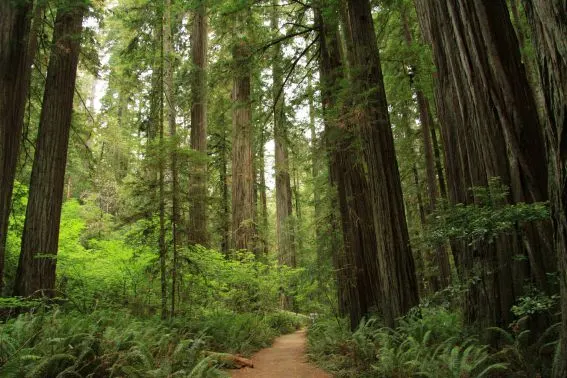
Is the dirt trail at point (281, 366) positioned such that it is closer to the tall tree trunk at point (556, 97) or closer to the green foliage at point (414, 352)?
the green foliage at point (414, 352)

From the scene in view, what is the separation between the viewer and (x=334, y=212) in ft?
34.0

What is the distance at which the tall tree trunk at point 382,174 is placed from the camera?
267 inches

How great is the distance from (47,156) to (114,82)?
190 inches

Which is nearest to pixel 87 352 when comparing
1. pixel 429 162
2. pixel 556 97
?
pixel 556 97

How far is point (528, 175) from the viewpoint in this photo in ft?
14.9

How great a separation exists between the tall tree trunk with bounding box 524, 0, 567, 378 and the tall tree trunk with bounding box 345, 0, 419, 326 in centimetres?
437

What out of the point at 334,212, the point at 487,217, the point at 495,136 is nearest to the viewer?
the point at 487,217

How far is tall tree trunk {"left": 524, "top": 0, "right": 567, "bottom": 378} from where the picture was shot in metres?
2.06

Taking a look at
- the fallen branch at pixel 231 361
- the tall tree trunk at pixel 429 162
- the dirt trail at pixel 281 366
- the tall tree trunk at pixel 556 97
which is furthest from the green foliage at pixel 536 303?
the tall tree trunk at pixel 429 162

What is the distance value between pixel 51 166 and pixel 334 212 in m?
6.37

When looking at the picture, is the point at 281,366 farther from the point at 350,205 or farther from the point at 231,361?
the point at 350,205

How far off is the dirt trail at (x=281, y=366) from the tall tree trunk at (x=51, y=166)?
12.9ft

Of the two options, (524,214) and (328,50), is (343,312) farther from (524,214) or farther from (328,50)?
(524,214)

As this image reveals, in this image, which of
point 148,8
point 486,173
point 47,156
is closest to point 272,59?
point 148,8
